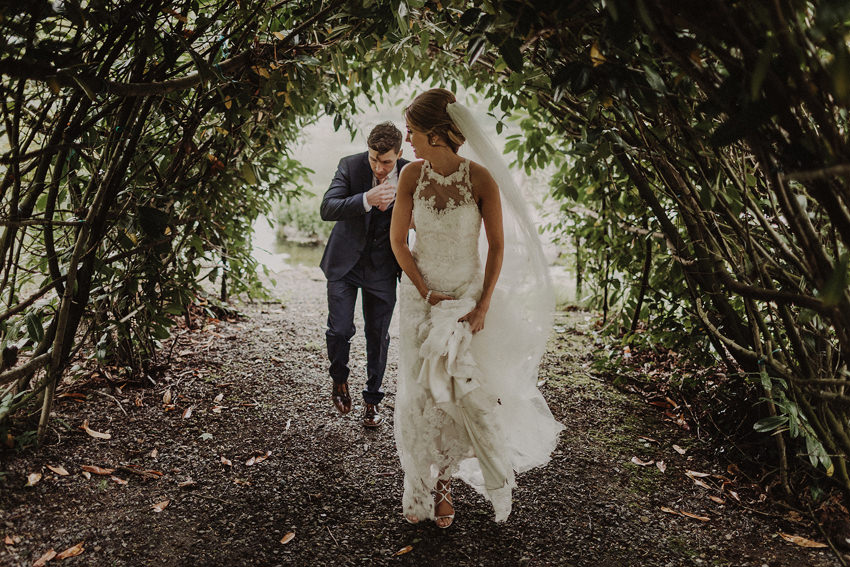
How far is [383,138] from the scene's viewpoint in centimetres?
313

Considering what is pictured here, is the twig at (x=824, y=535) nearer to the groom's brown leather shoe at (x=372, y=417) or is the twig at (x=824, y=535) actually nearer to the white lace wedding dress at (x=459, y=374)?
the white lace wedding dress at (x=459, y=374)

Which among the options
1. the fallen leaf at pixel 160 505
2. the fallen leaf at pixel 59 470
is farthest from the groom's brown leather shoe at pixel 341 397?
the fallen leaf at pixel 59 470

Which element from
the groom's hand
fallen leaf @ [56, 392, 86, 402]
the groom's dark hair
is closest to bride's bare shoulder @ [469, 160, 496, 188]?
the groom's hand

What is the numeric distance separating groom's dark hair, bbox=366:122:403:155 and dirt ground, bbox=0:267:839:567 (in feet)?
5.71

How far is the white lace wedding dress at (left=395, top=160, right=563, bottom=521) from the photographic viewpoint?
7.76 ft

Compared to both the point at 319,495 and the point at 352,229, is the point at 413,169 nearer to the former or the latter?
the point at 352,229

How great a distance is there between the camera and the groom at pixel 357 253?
10.6 feet

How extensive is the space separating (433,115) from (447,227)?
503 mm

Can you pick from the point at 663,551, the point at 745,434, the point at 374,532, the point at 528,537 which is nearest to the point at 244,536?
the point at 374,532

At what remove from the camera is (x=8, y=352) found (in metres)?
2.57

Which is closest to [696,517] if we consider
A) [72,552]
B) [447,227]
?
[447,227]

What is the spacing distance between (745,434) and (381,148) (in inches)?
102

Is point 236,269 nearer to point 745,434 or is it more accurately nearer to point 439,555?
point 439,555

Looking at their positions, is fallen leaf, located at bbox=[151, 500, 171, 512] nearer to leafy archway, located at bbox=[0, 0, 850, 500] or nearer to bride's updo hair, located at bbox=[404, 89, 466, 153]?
leafy archway, located at bbox=[0, 0, 850, 500]
